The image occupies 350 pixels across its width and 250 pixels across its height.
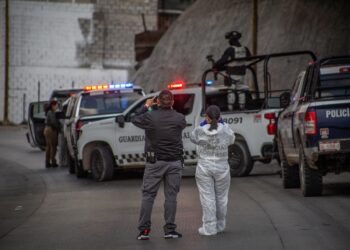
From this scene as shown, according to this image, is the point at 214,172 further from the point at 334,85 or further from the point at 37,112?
the point at 37,112

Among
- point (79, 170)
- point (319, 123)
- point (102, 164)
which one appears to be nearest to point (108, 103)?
point (79, 170)

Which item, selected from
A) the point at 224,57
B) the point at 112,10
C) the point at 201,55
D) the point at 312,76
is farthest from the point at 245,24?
the point at 312,76

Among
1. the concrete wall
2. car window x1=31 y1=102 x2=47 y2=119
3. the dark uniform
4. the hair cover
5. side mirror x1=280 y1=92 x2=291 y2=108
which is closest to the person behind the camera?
the hair cover

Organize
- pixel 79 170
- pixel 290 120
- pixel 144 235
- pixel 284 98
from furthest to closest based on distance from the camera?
pixel 79 170 → pixel 284 98 → pixel 290 120 → pixel 144 235

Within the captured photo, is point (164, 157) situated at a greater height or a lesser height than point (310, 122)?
lesser

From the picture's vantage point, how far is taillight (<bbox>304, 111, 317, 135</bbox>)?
607 inches

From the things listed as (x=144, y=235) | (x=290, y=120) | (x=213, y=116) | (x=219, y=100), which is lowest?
(x=144, y=235)

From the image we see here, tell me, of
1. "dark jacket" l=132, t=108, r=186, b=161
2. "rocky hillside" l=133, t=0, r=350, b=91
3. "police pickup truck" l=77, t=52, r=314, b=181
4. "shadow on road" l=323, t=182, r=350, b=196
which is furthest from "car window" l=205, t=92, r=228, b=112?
"rocky hillside" l=133, t=0, r=350, b=91

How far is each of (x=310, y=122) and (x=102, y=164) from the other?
24.8ft

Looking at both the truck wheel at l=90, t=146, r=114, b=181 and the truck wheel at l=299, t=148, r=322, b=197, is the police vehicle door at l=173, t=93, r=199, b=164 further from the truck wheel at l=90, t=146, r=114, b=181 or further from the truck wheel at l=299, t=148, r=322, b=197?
the truck wheel at l=299, t=148, r=322, b=197

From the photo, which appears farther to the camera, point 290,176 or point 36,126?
point 36,126

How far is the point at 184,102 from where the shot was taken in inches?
862

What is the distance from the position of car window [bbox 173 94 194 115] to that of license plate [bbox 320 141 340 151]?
660 centimetres

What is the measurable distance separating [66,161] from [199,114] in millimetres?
7870
